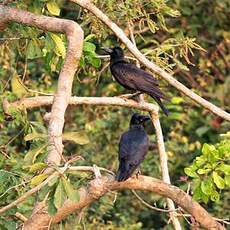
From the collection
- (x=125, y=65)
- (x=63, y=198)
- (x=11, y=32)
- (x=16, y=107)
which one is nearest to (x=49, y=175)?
(x=63, y=198)

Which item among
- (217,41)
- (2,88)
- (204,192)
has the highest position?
(204,192)

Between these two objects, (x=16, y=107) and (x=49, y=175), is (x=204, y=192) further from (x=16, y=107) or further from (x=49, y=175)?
(x=16, y=107)

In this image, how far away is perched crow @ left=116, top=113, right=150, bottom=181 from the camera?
15.9ft

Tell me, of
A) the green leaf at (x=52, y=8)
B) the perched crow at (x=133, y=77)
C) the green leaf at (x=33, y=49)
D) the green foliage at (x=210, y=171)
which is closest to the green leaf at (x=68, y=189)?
the green foliage at (x=210, y=171)

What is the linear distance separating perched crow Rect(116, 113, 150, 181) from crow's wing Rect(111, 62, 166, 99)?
46cm

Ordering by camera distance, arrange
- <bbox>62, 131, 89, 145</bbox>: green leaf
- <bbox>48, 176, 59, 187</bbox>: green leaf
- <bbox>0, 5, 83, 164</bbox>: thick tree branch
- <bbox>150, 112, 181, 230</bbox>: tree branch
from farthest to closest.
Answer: <bbox>150, 112, 181, 230</bbox>: tree branch, <bbox>62, 131, 89, 145</bbox>: green leaf, <bbox>0, 5, 83, 164</bbox>: thick tree branch, <bbox>48, 176, 59, 187</bbox>: green leaf

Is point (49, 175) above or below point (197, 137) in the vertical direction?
above

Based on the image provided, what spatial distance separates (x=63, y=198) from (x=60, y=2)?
4778mm

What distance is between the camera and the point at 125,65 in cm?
601

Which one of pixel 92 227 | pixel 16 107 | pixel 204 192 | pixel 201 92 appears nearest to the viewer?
pixel 204 192

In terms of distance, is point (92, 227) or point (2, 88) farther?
point (92, 227)

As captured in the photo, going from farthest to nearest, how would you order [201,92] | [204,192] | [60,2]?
[201,92] → [60,2] → [204,192]

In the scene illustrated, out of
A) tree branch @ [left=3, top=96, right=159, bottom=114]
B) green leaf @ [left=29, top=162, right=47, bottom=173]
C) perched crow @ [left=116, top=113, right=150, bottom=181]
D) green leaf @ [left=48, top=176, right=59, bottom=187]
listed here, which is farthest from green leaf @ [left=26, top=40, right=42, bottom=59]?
green leaf @ [left=48, top=176, right=59, bottom=187]

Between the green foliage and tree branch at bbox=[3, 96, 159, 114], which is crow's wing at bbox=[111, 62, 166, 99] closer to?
tree branch at bbox=[3, 96, 159, 114]
